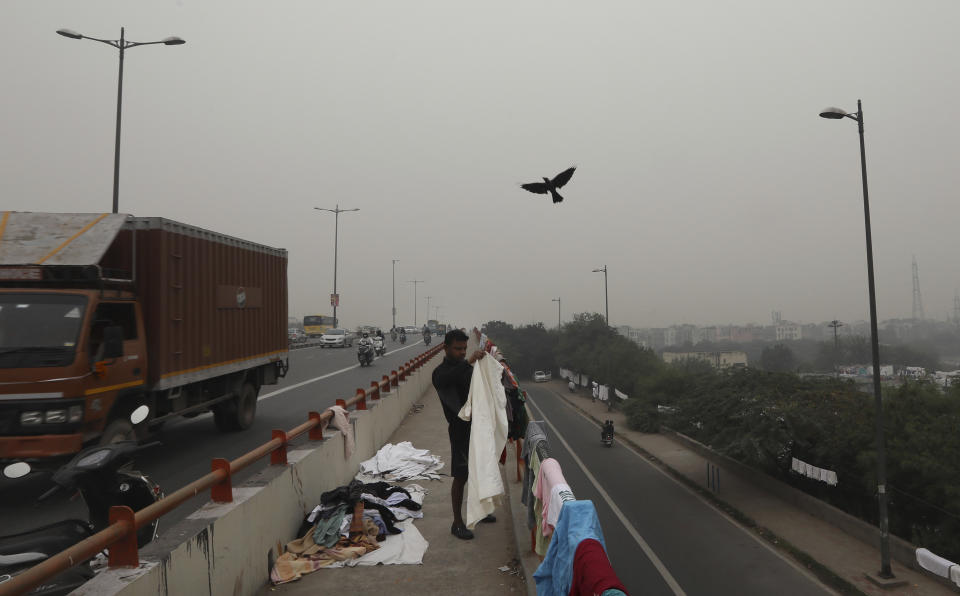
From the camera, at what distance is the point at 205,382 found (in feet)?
37.0

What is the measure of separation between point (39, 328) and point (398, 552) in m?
5.36

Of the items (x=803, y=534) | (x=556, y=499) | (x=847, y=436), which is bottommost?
(x=803, y=534)

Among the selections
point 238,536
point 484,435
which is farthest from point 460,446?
point 238,536

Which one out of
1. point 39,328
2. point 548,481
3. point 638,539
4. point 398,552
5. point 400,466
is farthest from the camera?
point 638,539

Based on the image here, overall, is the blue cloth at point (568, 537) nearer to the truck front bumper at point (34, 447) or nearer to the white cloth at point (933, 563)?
the truck front bumper at point (34, 447)

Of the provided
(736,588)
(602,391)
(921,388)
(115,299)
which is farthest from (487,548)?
(602,391)

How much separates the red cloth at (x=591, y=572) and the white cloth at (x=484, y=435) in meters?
2.57

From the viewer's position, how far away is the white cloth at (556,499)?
358 centimetres

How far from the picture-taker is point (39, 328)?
7.46 metres

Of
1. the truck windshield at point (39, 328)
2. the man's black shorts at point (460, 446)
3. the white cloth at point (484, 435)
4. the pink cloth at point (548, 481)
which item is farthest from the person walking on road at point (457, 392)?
the truck windshield at point (39, 328)

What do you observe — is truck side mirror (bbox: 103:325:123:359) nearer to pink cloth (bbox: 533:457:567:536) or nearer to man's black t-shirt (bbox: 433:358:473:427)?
man's black t-shirt (bbox: 433:358:473:427)

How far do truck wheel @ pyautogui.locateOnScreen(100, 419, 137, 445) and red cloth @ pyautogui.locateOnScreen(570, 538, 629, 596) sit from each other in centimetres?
692

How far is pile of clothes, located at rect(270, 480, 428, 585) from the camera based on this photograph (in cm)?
556

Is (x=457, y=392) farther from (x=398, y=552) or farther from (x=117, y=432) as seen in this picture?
(x=117, y=432)
